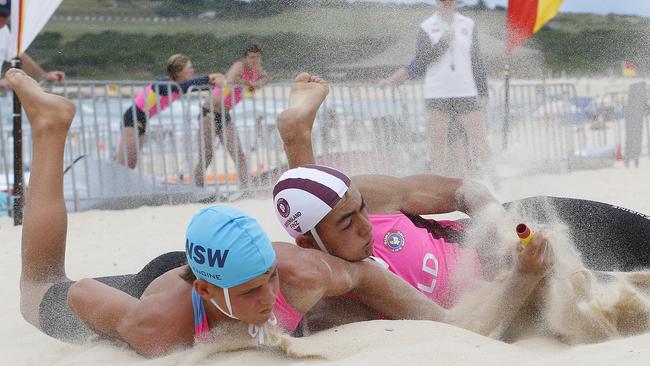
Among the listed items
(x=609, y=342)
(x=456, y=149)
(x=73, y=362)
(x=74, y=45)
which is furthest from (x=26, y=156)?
(x=74, y=45)

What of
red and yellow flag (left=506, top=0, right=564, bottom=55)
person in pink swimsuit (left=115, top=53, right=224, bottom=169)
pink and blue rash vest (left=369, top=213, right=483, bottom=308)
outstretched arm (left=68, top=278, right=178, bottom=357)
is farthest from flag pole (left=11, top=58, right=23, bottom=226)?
pink and blue rash vest (left=369, top=213, right=483, bottom=308)

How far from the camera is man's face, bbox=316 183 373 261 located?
2799 mm

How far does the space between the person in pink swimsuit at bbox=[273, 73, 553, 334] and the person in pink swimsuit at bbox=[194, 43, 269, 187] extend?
4002mm

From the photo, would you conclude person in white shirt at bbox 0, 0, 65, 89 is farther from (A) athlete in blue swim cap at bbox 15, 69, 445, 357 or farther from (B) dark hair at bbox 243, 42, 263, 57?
(A) athlete in blue swim cap at bbox 15, 69, 445, 357

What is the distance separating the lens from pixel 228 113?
8.43 meters

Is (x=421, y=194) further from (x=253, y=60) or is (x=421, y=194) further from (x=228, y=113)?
(x=228, y=113)

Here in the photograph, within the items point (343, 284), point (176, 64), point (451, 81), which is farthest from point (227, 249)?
point (176, 64)

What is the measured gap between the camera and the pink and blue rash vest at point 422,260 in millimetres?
3133

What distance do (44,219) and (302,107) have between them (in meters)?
1.15

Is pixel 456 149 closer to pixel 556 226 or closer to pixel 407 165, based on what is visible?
pixel 407 165

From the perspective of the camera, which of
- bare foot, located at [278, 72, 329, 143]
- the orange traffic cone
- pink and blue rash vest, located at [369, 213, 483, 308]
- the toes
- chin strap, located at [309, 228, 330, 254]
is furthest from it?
the orange traffic cone

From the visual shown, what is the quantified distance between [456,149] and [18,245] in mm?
3127

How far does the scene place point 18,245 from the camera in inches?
229

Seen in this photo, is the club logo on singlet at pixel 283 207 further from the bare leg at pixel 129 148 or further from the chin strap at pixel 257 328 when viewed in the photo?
the bare leg at pixel 129 148
